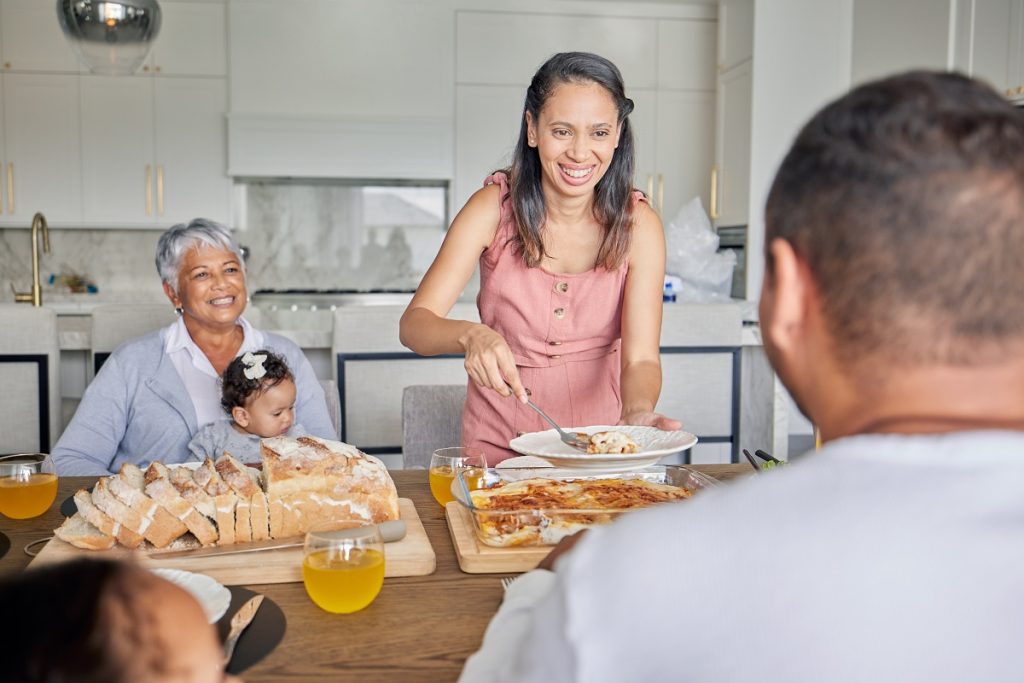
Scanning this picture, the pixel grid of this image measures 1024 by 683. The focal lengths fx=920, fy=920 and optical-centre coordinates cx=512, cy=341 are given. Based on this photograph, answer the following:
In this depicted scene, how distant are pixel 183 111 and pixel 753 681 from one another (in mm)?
6041

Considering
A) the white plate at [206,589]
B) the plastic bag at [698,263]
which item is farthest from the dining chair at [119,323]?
the plastic bag at [698,263]

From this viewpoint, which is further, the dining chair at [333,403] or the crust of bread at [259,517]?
the dining chair at [333,403]

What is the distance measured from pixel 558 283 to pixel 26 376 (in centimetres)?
Answer: 175

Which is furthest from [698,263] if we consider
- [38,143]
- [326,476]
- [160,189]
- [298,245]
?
[38,143]

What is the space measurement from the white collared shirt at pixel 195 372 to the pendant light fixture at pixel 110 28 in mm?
1294

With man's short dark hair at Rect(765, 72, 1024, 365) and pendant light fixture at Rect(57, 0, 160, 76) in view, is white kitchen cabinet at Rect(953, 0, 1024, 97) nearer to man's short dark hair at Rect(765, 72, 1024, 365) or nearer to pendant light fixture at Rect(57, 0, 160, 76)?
pendant light fixture at Rect(57, 0, 160, 76)

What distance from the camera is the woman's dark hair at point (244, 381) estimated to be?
227 centimetres

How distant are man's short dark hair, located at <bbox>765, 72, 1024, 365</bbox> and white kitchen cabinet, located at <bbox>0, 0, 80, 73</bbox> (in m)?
6.16

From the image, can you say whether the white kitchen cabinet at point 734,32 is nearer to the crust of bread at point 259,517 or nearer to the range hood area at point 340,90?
the range hood area at point 340,90

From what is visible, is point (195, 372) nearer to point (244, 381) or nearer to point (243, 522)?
point (244, 381)

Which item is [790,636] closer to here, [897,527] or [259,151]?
[897,527]

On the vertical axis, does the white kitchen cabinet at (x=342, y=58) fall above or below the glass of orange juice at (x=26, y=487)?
above

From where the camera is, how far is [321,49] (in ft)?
19.1

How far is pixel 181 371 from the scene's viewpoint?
240 cm
